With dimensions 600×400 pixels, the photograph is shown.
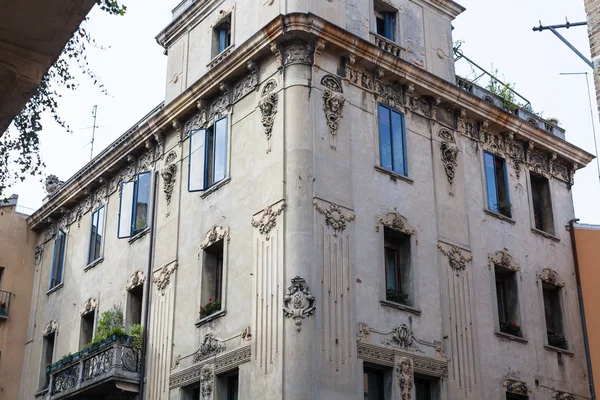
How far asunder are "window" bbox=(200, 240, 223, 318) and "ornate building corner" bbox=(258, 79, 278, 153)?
3187 millimetres

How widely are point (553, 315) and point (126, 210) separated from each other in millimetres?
13245

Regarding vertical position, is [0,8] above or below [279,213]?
below

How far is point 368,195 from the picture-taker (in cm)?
2183

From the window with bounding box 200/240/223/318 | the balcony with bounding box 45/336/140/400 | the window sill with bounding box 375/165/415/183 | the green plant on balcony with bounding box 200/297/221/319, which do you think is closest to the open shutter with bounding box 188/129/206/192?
the window with bounding box 200/240/223/318

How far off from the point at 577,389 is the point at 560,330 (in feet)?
5.75

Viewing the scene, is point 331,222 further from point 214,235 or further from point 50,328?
point 50,328

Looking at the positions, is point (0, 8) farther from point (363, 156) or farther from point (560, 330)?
point (560, 330)

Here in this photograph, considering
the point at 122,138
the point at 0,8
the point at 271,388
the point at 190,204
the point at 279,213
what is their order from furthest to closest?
the point at 122,138 → the point at 190,204 → the point at 279,213 → the point at 271,388 → the point at 0,8

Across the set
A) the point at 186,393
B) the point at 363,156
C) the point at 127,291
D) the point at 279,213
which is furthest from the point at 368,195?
the point at 127,291

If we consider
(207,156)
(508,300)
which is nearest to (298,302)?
(207,156)

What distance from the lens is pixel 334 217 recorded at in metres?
20.7

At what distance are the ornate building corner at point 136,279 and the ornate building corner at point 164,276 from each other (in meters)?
0.72

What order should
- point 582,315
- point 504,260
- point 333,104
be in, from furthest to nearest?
1. point 582,315
2. point 504,260
3. point 333,104

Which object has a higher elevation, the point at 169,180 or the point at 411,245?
the point at 169,180
